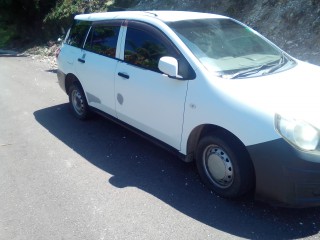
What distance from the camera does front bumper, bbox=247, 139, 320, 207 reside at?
305cm

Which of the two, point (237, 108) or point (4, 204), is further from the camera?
point (4, 204)

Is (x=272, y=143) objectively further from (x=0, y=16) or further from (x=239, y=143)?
(x=0, y=16)

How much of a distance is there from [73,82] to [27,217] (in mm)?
2972

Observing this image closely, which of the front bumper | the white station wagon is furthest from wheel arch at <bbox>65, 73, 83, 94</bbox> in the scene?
the front bumper

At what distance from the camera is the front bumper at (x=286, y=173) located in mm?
3053

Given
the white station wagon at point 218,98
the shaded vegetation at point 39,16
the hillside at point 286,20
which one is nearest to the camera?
the white station wagon at point 218,98

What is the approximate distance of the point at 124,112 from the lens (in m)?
4.86

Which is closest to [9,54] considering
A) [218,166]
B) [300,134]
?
[218,166]

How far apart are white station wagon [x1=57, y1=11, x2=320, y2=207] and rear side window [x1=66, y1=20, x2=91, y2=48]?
0.59 m

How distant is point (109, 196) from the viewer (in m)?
4.04

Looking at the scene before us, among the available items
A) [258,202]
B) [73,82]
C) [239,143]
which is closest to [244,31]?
[239,143]

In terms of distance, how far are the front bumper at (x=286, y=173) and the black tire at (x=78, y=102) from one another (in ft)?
11.5

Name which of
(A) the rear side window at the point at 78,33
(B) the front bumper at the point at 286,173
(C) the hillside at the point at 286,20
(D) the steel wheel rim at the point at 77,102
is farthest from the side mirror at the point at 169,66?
(C) the hillside at the point at 286,20

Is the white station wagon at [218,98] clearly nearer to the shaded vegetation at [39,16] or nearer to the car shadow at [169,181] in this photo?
the car shadow at [169,181]
